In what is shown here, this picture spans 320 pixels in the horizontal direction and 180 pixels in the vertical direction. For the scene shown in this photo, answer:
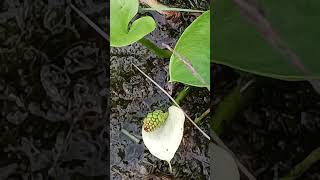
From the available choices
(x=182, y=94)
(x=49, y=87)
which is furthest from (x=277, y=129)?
(x=49, y=87)

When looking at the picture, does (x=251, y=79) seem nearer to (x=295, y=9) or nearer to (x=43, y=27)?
(x=295, y=9)

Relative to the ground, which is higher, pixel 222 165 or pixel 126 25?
pixel 126 25

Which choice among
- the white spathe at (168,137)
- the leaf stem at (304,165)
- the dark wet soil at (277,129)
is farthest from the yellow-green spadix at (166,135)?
the leaf stem at (304,165)

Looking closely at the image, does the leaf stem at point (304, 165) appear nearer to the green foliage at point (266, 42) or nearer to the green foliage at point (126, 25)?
the green foliage at point (266, 42)

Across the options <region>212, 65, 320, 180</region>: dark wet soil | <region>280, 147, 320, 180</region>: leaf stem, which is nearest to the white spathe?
<region>212, 65, 320, 180</region>: dark wet soil

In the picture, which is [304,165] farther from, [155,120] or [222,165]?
[155,120]

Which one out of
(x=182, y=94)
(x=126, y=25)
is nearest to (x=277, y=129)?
(x=182, y=94)
